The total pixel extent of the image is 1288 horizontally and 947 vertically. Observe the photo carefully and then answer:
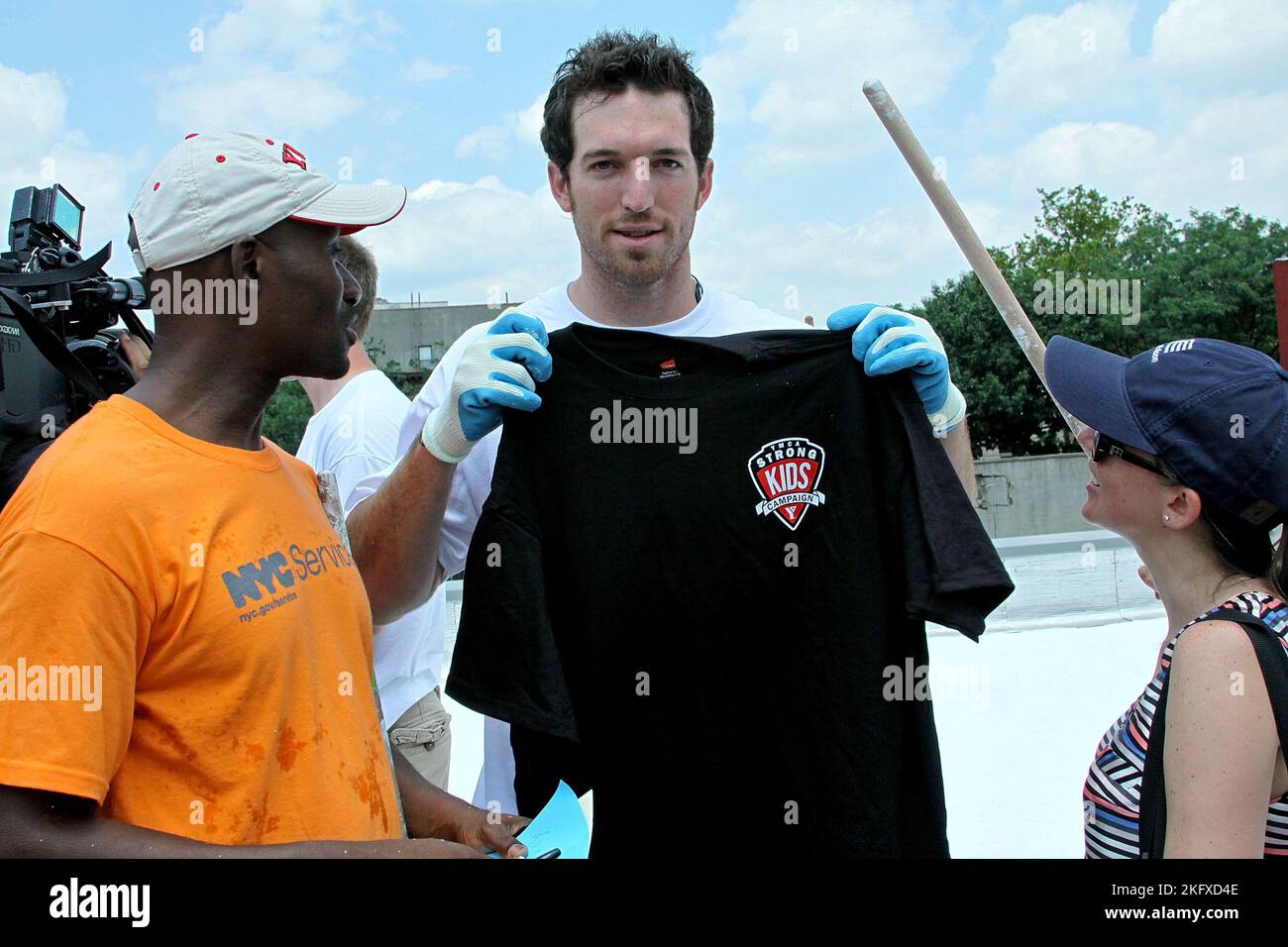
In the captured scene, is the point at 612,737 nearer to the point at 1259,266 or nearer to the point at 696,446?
the point at 696,446

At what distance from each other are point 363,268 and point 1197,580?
2.66m

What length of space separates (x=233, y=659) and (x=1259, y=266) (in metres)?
30.7

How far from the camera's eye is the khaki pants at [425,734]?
110 inches

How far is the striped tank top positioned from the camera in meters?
1.40

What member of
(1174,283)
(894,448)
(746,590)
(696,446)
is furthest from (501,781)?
(1174,283)

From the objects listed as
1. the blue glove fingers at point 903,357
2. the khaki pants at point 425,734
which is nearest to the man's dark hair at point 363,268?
the khaki pants at point 425,734

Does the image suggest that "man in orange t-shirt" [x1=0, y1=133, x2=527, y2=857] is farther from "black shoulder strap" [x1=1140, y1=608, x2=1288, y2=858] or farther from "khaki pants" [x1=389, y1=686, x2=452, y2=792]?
"khaki pants" [x1=389, y1=686, x2=452, y2=792]

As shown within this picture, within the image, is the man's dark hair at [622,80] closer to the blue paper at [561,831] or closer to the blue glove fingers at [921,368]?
the blue glove fingers at [921,368]

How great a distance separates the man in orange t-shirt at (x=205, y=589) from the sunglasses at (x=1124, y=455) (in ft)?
3.97

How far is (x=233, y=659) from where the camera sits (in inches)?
51.5

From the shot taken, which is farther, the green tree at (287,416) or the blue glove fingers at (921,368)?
the green tree at (287,416)

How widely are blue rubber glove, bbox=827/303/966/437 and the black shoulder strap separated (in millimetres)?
720

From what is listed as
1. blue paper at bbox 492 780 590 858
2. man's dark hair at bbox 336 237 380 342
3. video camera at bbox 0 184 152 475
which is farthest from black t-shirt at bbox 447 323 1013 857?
man's dark hair at bbox 336 237 380 342

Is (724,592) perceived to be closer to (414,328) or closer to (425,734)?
(425,734)
